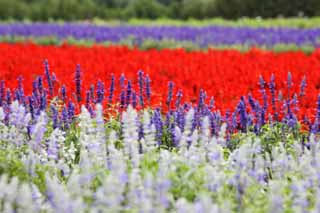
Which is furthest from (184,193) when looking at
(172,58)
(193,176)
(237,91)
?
(172,58)

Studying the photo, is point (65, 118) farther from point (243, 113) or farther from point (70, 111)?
point (243, 113)

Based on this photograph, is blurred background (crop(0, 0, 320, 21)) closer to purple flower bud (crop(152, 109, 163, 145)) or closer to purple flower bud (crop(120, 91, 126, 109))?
purple flower bud (crop(120, 91, 126, 109))

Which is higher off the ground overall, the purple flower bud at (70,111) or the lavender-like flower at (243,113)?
the purple flower bud at (70,111)

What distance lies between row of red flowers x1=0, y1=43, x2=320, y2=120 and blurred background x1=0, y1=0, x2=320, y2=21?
1799cm

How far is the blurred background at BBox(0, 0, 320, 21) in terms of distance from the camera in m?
27.0

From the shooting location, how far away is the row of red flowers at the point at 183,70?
6.31 metres

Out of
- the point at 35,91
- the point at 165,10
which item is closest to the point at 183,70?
the point at 35,91

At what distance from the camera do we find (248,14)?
90.2 ft

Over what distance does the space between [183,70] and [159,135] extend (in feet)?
11.2

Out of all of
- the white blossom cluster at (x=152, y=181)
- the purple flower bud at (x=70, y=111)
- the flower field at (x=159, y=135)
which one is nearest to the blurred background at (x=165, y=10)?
the flower field at (x=159, y=135)

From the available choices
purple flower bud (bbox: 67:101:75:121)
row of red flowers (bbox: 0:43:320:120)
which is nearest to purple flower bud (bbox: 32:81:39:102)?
purple flower bud (bbox: 67:101:75:121)

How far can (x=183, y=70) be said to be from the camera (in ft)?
24.7

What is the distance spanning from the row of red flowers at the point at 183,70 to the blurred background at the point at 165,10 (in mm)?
17986

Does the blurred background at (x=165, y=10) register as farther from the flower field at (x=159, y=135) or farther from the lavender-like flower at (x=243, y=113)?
the lavender-like flower at (x=243, y=113)
